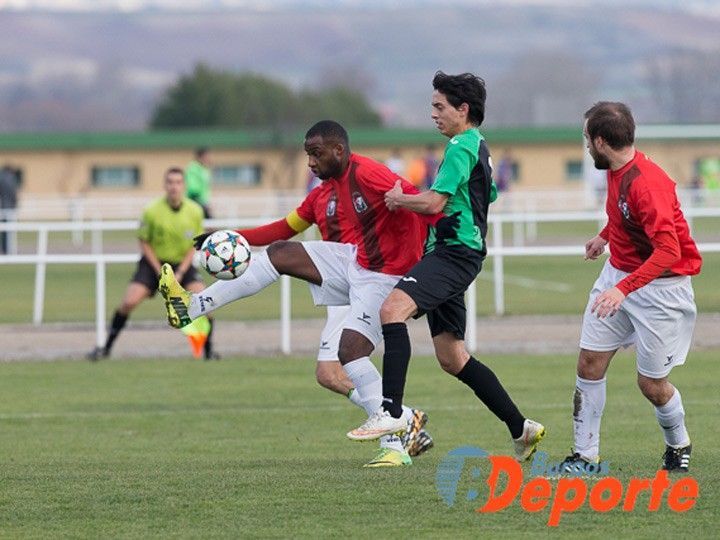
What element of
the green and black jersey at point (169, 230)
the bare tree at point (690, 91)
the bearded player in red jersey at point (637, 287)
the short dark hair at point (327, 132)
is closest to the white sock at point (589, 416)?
the bearded player in red jersey at point (637, 287)

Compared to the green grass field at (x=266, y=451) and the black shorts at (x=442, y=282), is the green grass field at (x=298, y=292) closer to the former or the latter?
the green grass field at (x=266, y=451)

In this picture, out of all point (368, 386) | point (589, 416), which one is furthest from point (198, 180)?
point (589, 416)

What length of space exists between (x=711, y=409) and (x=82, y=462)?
5.20 m

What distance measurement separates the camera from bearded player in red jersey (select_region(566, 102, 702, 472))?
8219 mm

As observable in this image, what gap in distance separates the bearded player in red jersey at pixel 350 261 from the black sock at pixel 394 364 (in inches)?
14.4

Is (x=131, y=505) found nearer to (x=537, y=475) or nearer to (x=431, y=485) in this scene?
(x=431, y=485)

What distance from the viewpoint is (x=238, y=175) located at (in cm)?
7175

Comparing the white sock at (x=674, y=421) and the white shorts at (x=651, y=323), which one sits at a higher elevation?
the white shorts at (x=651, y=323)

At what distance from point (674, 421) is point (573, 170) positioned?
62823mm

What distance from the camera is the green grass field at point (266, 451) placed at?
24.3 ft

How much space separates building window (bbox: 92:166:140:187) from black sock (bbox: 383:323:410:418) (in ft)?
194

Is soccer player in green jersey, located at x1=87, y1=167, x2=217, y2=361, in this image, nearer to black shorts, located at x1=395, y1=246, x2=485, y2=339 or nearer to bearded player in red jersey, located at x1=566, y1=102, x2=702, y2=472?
black shorts, located at x1=395, y1=246, x2=485, y2=339

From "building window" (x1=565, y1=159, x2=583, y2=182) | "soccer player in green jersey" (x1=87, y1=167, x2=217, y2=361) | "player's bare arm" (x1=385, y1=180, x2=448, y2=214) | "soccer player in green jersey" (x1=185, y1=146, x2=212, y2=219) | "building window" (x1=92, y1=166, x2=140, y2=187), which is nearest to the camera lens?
"player's bare arm" (x1=385, y1=180, x2=448, y2=214)

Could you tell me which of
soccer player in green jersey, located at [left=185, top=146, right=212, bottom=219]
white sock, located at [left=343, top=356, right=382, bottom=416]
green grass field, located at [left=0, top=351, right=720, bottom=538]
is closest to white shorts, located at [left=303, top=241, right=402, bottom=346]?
white sock, located at [left=343, top=356, right=382, bottom=416]
